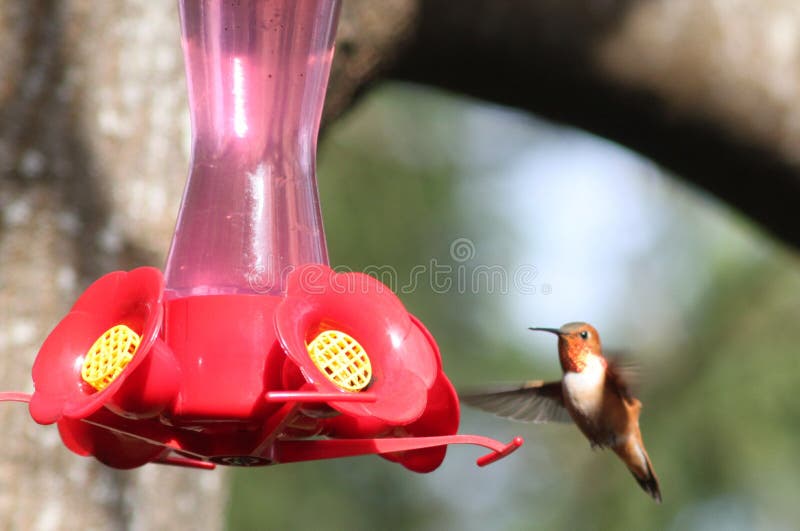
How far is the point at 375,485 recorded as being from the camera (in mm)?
9500

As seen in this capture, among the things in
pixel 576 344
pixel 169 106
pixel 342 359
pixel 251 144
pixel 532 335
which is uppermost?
pixel 251 144

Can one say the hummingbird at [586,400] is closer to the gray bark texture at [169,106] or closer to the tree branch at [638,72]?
the gray bark texture at [169,106]

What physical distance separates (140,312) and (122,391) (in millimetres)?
185

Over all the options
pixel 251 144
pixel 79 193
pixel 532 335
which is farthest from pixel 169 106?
pixel 532 335

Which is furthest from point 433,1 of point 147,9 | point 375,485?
point 375,485

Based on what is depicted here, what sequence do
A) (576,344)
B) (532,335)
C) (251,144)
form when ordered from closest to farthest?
1. (251,144)
2. (576,344)
3. (532,335)

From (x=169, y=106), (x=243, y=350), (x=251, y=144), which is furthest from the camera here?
(x=169, y=106)

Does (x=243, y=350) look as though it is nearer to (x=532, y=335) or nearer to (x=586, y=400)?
(x=586, y=400)

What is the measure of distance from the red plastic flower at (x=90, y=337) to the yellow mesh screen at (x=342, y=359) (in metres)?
0.25

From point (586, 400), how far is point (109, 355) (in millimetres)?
1357

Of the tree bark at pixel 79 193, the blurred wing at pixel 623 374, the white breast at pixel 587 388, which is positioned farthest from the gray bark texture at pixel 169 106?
the blurred wing at pixel 623 374

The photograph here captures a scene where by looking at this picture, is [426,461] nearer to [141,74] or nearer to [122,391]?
[122,391]

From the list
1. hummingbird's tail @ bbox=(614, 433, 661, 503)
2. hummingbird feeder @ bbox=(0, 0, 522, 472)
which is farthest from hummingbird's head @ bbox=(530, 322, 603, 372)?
hummingbird feeder @ bbox=(0, 0, 522, 472)

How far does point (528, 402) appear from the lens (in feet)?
9.43
